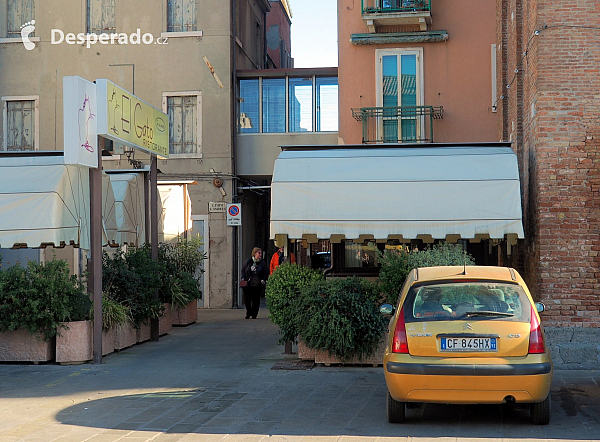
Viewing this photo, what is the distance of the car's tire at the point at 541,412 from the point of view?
25.8 feet

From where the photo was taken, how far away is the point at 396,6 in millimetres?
21922

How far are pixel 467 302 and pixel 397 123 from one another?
579 inches

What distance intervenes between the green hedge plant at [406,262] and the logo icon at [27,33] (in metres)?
16.9

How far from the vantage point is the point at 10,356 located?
1271 centimetres

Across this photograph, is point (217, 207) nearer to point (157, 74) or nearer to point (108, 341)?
point (157, 74)

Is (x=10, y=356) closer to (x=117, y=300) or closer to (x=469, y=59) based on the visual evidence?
(x=117, y=300)

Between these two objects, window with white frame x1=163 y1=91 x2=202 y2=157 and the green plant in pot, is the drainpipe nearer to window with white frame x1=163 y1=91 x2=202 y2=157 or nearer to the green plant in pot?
window with white frame x1=163 y1=91 x2=202 y2=157

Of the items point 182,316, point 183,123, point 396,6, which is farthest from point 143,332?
point 396,6

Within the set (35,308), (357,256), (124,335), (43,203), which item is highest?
(43,203)

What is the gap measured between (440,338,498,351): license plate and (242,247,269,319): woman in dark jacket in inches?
501

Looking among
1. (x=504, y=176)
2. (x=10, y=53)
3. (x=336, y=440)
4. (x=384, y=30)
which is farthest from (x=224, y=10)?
(x=336, y=440)

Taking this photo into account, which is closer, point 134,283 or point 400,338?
point 400,338

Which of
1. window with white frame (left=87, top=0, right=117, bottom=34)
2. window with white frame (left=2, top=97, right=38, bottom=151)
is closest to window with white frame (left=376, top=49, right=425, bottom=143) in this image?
window with white frame (left=87, top=0, right=117, bottom=34)

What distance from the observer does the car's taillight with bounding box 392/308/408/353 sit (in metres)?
7.85
